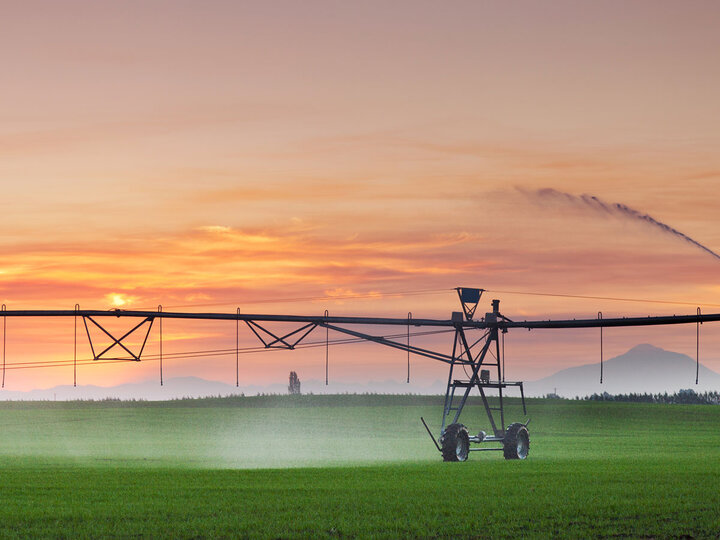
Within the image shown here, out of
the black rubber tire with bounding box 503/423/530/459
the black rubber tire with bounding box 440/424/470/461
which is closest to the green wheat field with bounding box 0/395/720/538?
the black rubber tire with bounding box 440/424/470/461

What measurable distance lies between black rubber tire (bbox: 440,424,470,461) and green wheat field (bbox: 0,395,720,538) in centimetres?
81

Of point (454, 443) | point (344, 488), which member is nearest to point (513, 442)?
point (454, 443)

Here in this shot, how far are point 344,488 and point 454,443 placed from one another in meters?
16.1

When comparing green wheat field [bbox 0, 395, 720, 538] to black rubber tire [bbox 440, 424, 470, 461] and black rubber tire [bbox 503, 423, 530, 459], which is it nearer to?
black rubber tire [bbox 440, 424, 470, 461]

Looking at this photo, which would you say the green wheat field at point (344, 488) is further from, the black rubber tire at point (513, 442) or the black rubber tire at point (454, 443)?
the black rubber tire at point (513, 442)

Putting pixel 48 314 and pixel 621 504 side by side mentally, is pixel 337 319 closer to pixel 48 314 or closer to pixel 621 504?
pixel 48 314

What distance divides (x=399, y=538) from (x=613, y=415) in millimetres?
91666

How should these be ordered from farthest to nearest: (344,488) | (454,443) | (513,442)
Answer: (513,442) → (454,443) → (344,488)

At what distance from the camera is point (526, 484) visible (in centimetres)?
3669

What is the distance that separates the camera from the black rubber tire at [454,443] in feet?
165

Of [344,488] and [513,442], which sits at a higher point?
[513,442]

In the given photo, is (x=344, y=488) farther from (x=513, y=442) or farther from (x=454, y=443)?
(x=513, y=442)

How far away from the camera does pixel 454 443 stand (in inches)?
1982

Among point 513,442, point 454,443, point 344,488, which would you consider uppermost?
point 454,443
